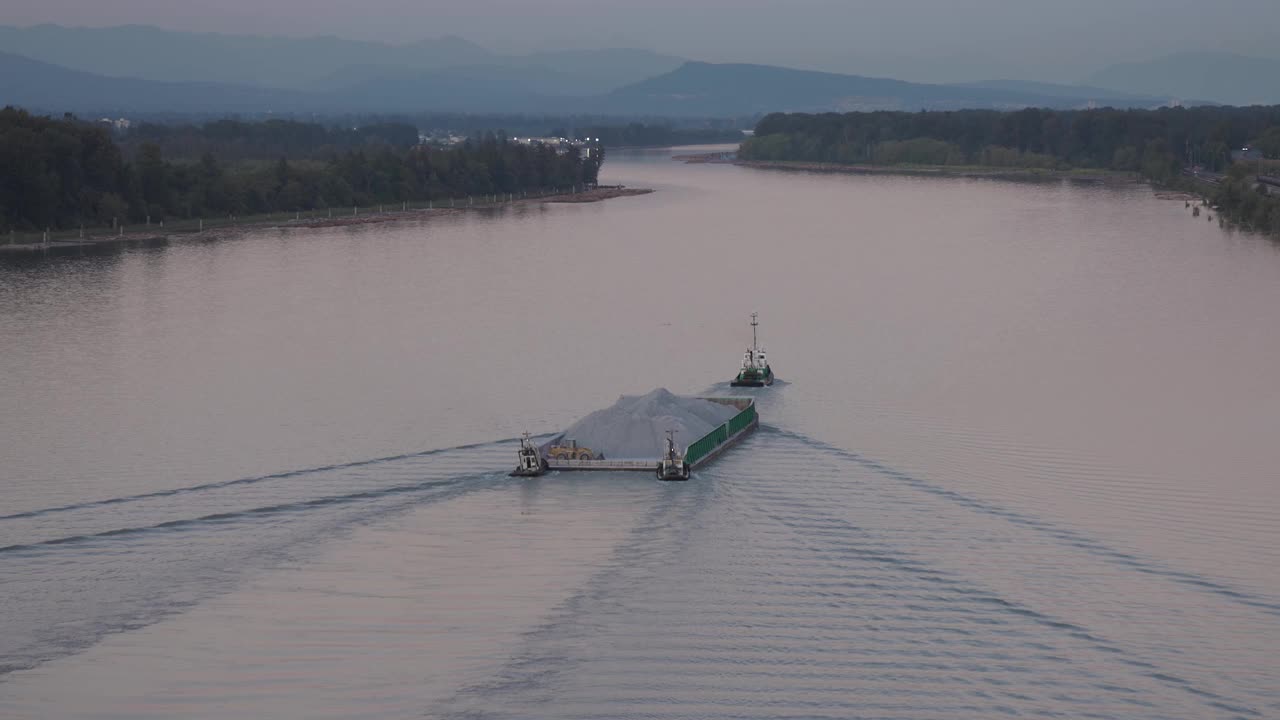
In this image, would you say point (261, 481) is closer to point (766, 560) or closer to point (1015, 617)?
point (766, 560)

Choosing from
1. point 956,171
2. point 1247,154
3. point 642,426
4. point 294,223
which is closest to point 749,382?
point 642,426

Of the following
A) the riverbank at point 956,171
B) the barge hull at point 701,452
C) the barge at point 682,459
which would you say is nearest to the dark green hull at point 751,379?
the barge hull at point 701,452

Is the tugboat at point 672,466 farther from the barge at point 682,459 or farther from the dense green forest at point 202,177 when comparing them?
the dense green forest at point 202,177

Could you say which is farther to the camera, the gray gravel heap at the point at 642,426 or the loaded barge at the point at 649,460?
the gray gravel heap at the point at 642,426

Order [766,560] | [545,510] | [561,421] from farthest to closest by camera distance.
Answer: [561,421] → [545,510] → [766,560]

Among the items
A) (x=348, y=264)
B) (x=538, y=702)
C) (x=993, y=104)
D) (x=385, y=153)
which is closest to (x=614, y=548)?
(x=538, y=702)
